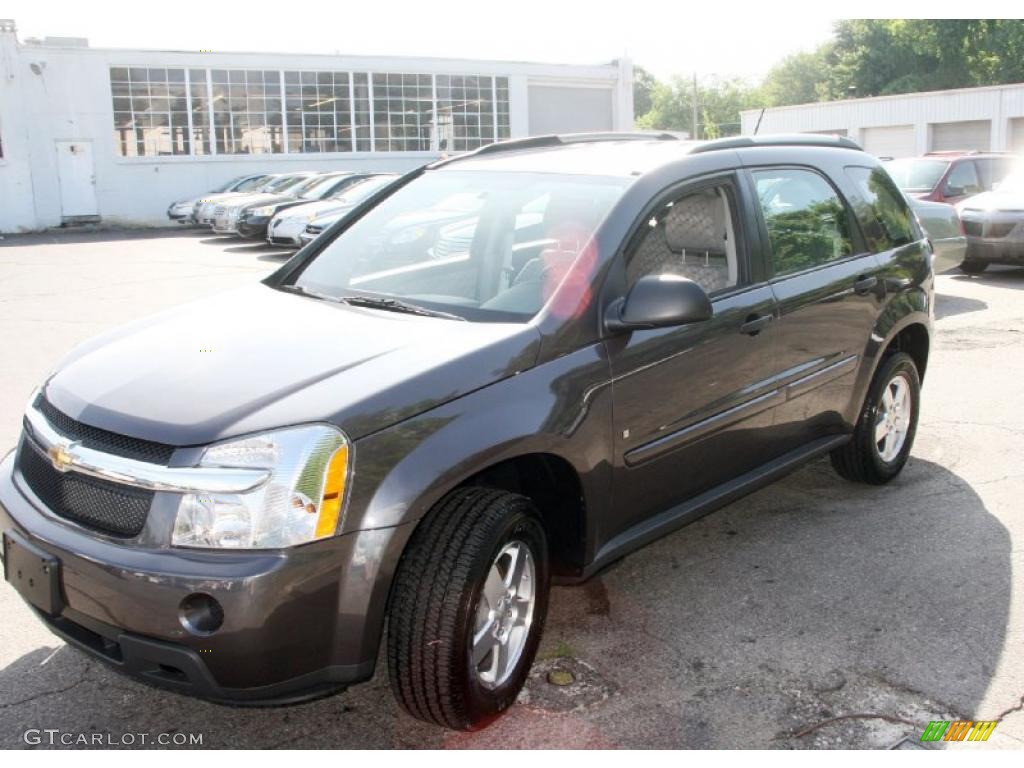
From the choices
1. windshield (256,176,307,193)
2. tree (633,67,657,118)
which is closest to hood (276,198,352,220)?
windshield (256,176,307,193)

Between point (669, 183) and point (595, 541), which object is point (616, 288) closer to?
point (669, 183)

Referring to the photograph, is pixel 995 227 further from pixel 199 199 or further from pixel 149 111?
pixel 149 111

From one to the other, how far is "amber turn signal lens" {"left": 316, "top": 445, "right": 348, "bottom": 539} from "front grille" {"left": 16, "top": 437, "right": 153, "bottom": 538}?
46cm

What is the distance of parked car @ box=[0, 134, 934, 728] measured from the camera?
2766 millimetres

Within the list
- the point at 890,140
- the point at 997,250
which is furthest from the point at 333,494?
the point at 890,140

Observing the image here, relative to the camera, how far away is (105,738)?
316cm

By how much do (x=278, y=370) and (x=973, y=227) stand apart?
40.1 ft

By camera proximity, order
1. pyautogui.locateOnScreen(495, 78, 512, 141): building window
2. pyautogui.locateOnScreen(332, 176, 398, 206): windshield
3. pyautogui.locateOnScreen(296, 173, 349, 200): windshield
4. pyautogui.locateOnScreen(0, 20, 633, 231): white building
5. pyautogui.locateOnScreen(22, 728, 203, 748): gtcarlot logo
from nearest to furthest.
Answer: pyautogui.locateOnScreen(22, 728, 203, 748): gtcarlot logo, pyautogui.locateOnScreen(332, 176, 398, 206): windshield, pyautogui.locateOnScreen(296, 173, 349, 200): windshield, pyautogui.locateOnScreen(0, 20, 633, 231): white building, pyautogui.locateOnScreen(495, 78, 512, 141): building window

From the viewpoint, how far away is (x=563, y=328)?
344 centimetres

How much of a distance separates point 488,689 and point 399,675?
0.30 metres

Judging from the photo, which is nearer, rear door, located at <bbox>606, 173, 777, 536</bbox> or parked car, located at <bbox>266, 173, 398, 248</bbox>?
rear door, located at <bbox>606, 173, 777, 536</bbox>

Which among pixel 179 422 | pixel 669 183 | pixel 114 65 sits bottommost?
pixel 179 422

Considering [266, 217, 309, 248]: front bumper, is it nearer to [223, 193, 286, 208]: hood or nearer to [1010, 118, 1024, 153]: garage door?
[223, 193, 286, 208]: hood

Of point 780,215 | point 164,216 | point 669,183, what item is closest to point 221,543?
point 669,183
